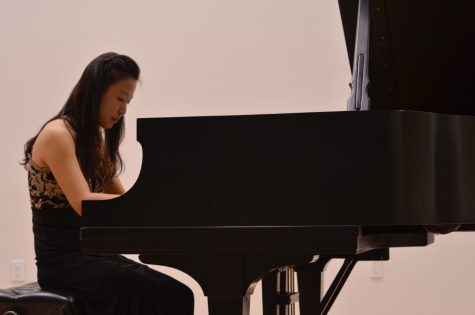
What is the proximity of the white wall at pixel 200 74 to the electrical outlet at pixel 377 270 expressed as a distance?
0.03 metres

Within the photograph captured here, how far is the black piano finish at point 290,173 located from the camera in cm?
168

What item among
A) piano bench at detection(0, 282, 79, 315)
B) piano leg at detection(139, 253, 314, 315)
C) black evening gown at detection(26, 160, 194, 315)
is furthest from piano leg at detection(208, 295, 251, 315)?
piano bench at detection(0, 282, 79, 315)

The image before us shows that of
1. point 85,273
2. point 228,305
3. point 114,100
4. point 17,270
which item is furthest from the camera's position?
point 17,270

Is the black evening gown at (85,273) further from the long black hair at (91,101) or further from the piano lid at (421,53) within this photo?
the piano lid at (421,53)

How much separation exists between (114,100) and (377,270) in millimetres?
1967

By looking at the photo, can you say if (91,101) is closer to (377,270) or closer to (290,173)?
(290,173)

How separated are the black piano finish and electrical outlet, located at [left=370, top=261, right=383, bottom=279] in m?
2.20

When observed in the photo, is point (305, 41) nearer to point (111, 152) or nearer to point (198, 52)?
point (198, 52)

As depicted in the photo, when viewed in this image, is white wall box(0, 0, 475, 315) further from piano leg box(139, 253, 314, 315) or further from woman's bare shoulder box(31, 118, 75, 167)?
piano leg box(139, 253, 314, 315)

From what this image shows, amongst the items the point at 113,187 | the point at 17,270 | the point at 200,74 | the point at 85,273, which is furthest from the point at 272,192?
the point at 17,270

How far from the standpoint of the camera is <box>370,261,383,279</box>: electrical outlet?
12.9 feet

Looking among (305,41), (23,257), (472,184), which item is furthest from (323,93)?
(472,184)

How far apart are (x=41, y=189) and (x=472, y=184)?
1293 millimetres

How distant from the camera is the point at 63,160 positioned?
2311mm
